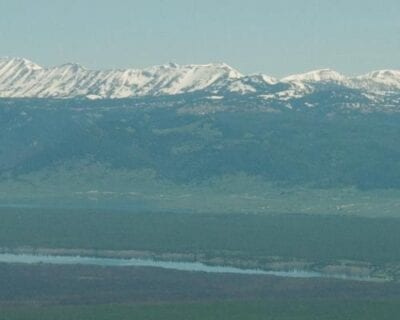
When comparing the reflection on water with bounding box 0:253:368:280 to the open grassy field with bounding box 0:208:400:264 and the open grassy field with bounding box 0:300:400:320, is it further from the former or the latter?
the open grassy field with bounding box 0:300:400:320

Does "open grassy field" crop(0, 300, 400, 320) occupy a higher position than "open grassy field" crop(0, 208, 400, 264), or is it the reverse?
"open grassy field" crop(0, 208, 400, 264)

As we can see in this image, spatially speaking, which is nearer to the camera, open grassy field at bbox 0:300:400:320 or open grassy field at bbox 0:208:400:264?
open grassy field at bbox 0:300:400:320

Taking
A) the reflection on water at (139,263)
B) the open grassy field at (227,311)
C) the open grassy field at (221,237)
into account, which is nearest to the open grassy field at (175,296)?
the open grassy field at (227,311)

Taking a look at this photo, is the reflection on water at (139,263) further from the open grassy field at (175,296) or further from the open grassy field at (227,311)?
the open grassy field at (227,311)

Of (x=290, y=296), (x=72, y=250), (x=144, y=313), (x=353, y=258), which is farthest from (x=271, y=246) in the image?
(x=144, y=313)

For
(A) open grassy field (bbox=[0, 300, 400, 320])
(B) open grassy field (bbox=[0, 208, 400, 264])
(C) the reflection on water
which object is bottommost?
(A) open grassy field (bbox=[0, 300, 400, 320])

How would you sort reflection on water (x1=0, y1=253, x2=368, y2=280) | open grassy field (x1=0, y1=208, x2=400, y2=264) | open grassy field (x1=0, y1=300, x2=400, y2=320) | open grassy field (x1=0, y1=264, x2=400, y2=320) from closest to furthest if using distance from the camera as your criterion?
open grassy field (x1=0, y1=300, x2=400, y2=320)
open grassy field (x1=0, y1=264, x2=400, y2=320)
reflection on water (x1=0, y1=253, x2=368, y2=280)
open grassy field (x1=0, y1=208, x2=400, y2=264)

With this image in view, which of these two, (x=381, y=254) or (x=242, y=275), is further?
(x=381, y=254)

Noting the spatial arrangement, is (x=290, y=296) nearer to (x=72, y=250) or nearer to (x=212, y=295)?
(x=212, y=295)

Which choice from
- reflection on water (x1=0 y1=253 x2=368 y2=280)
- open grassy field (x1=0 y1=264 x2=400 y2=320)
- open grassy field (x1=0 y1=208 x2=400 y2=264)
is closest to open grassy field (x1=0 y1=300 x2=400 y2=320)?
open grassy field (x1=0 y1=264 x2=400 y2=320)

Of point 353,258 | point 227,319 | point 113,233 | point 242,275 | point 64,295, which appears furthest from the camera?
point 113,233

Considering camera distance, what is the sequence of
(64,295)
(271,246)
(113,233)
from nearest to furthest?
(64,295) → (271,246) → (113,233)
